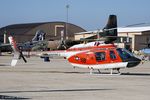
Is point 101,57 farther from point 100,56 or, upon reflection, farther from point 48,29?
point 48,29

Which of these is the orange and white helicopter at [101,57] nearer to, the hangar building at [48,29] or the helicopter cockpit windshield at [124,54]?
the helicopter cockpit windshield at [124,54]

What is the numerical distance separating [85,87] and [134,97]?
3541 mm

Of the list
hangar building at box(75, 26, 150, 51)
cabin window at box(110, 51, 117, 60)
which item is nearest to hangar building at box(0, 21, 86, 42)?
hangar building at box(75, 26, 150, 51)

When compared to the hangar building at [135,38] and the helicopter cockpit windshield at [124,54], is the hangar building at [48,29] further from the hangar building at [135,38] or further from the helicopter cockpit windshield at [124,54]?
the helicopter cockpit windshield at [124,54]

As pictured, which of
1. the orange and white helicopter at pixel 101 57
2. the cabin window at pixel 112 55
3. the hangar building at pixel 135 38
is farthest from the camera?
the hangar building at pixel 135 38

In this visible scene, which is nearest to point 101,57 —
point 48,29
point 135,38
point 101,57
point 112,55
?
point 101,57

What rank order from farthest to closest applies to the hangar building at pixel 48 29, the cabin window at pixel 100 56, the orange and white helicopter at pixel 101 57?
the hangar building at pixel 48 29 < the cabin window at pixel 100 56 < the orange and white helicopter at pixel 101 57

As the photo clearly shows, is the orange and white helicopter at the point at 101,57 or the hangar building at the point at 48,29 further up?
the hangar building at the point at 48,29

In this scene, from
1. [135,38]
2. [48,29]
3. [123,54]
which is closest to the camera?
[123,54]

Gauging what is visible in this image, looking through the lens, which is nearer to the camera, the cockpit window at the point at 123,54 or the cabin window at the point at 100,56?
the cockpit window at the point at 123,54

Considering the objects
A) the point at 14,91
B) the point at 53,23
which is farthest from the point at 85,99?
the point at 53,23

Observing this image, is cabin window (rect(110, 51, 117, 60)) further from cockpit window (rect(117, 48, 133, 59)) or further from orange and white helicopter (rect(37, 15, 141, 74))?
cockpit window (rect(117, 48, 133, 59))

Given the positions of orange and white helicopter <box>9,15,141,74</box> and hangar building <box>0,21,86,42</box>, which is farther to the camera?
hangar building <box>0,21,86,42</box>

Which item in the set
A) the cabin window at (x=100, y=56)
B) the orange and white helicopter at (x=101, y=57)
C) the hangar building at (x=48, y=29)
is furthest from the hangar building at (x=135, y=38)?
the cabin window at (x=100, y=56)
